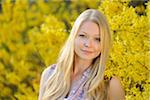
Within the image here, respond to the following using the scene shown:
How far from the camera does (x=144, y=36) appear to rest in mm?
3896

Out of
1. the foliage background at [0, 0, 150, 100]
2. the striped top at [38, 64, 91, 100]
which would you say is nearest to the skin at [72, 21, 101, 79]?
the striped top at [38, 64, 91, 100]

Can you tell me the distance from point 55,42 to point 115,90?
4.44ft

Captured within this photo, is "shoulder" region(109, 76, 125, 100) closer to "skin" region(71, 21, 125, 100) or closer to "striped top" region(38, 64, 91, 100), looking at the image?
"skin" region(71, 21, 125, 100)

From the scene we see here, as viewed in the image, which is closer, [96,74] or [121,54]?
[96,74]

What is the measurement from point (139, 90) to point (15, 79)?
276 centimetres

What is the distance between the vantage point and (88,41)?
3.41 meters

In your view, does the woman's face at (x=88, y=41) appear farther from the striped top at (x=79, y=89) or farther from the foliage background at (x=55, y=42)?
the foliage background at (x=55, y=42)

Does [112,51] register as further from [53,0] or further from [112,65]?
[53,0]

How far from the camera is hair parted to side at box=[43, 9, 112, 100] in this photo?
343 cm

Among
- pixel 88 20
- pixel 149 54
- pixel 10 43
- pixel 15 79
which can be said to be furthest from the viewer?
pixel 10 43

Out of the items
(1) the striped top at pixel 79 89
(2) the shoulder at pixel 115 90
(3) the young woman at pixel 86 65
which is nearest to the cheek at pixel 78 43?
(3) the young woman at pixel 86 65

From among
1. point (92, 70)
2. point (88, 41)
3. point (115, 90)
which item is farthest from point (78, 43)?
point (115, 90)

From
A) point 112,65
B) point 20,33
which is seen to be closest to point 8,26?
point 20,33

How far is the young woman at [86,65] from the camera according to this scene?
342cm
